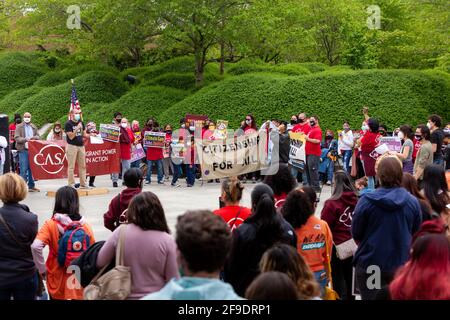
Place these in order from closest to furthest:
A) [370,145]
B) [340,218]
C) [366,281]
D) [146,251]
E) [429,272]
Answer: [429,272] < [146,251] < [366,281] < [340,218] < [370,145]

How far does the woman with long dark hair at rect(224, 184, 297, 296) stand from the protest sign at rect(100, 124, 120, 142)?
47.0 ft

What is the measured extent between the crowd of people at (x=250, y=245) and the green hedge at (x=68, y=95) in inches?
1027

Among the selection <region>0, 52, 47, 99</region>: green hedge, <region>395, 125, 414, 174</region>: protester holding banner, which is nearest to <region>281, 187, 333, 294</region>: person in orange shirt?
<region>395, 125, 414, 174</region>: protester holding banner

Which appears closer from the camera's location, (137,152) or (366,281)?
(366,281)

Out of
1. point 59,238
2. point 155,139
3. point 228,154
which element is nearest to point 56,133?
point 155,139

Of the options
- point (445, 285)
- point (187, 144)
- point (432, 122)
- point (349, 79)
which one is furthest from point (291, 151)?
point (445, 285)

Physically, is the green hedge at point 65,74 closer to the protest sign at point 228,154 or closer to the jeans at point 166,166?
the jeans at point 166,166

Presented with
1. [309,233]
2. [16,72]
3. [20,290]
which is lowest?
[20,290]

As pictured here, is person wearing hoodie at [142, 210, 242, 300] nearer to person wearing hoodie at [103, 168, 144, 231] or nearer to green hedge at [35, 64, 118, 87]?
person wearing hoodie at [103, 168, 144, 231]

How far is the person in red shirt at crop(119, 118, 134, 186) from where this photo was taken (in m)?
19.8

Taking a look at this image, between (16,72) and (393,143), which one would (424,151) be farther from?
(16,72)

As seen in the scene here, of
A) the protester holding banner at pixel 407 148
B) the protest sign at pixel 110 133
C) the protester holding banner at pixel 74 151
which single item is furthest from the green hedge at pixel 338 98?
the protester holding banner at pixel 407 148

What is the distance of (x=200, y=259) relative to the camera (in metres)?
3.46

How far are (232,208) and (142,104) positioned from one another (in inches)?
918
